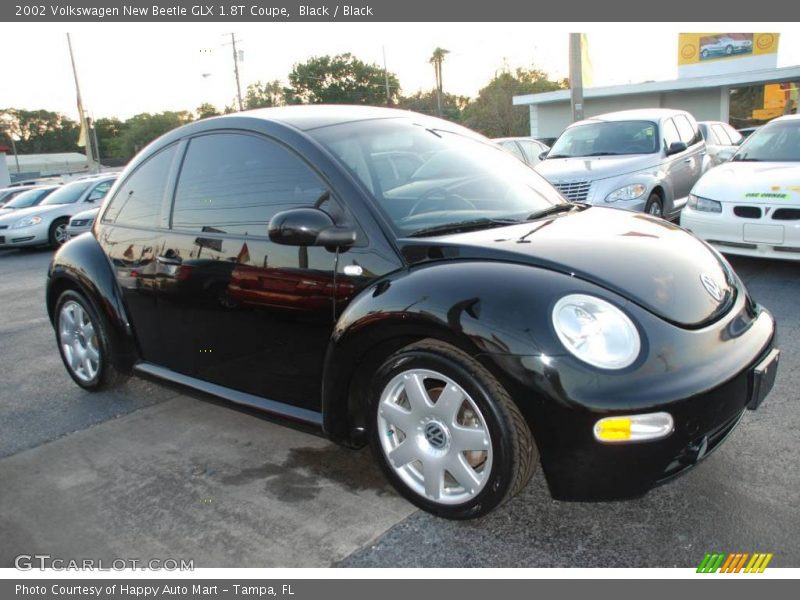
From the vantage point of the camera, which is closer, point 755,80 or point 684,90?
point 755,80

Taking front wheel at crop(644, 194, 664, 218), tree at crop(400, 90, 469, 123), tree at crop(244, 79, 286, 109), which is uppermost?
tree at crop(244, 79, 286, 109)

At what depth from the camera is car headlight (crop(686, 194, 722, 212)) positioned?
6328 mm

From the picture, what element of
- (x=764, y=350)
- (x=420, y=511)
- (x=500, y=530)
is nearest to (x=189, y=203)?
(x=420, y=511)

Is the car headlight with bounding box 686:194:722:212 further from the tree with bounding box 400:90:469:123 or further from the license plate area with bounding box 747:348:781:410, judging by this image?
the tree with bounding box 400:90:469:123

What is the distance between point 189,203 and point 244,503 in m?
1.52

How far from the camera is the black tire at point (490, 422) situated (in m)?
2.36

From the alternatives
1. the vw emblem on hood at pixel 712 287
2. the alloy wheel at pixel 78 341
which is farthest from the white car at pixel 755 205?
the alloy wheel at pixel 78 341

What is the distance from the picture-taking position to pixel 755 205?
6031 millimetres

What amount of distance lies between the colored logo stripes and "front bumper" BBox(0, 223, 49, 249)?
13942 mm

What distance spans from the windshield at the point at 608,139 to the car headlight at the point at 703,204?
209 cm

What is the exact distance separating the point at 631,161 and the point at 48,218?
1129 cm

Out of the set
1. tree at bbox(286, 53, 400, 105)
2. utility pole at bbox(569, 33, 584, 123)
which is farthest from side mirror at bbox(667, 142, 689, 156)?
tree at bbox(286, 53, 400, 105)

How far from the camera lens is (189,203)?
349cm

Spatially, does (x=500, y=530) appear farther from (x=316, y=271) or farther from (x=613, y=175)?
(x=613, y=175)
